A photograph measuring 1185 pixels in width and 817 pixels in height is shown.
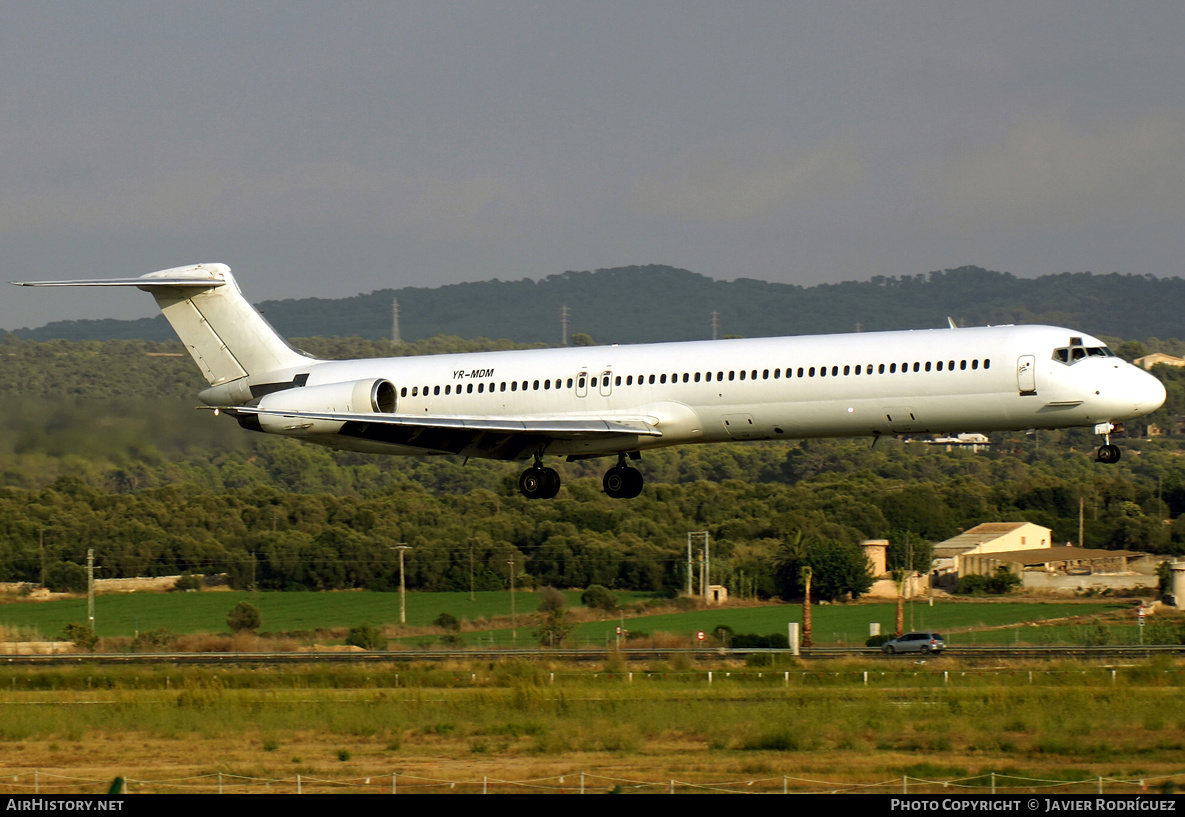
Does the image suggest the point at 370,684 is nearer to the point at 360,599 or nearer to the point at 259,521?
the point at 360,599

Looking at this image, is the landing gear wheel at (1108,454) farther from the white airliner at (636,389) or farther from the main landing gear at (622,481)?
the main landing gear at (622,481)

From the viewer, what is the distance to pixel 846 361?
33.6m

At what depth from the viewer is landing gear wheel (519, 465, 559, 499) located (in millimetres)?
39094

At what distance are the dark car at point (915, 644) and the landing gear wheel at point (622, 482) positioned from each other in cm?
1824

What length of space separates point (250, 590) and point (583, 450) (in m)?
49.9

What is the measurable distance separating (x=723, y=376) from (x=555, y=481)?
6.46m

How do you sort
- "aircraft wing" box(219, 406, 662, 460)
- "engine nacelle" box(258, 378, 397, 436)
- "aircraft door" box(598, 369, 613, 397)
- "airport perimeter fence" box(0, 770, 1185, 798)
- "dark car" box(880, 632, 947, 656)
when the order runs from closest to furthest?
"airport perimeter fence" box(0, 770, 1185, 798) → "aircraft wing" box(219, 406, 662, 460) → "aircraft door" box(598, 369, 613, 397) → "engine nacelle" box(258, 378, 397, 436) → "dark car" box(880, 632, 947, 656)

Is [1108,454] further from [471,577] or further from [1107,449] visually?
[471,577]

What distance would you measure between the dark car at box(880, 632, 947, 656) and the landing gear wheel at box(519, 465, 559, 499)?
1924 cm

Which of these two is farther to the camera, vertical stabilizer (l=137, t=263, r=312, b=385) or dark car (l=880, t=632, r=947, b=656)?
dark car (l=880, t=632, r=947, b=656)

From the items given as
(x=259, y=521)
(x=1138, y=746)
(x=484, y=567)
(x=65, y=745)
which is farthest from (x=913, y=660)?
(x=259, y=521)

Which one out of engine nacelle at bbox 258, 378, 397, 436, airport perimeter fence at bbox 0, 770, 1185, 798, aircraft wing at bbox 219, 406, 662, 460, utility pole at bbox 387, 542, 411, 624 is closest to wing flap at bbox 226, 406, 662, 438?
aircraft wing at bbox 219, 406, 662, 460

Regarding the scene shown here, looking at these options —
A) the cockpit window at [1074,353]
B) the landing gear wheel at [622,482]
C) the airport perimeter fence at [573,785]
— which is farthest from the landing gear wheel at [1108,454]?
the landing gear wheel at [622,482]

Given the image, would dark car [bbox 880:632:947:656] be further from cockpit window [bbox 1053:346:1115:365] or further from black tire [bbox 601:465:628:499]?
cockpit window [bbox 1053:346:1115:365]
